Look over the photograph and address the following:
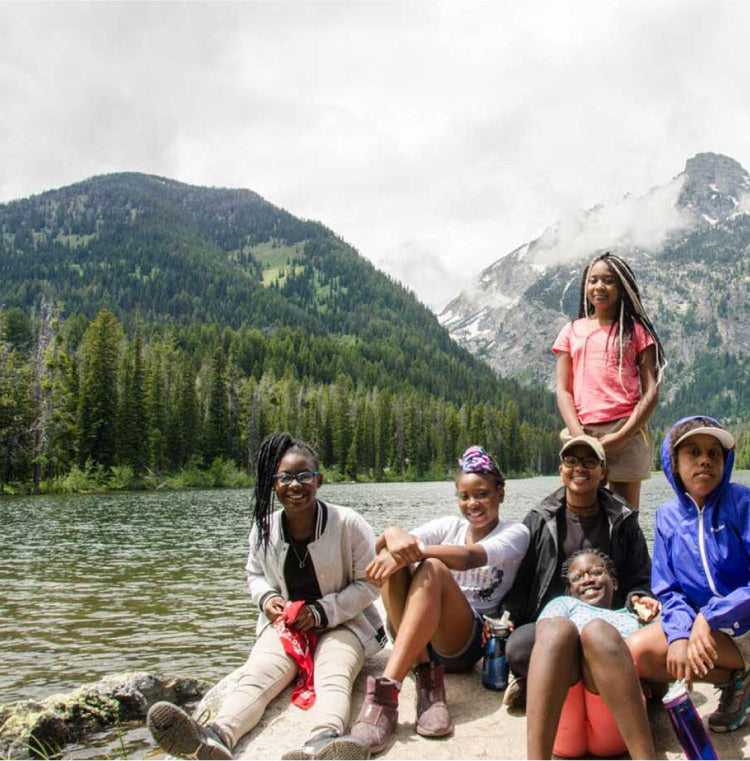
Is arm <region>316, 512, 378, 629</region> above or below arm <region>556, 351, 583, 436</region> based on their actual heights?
below

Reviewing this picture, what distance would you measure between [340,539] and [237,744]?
5.31 feet

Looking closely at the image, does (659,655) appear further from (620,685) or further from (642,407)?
(642,407)

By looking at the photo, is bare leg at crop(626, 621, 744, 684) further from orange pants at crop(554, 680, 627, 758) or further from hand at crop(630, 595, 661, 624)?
orange pants at crop(554, 680, 627, 758)

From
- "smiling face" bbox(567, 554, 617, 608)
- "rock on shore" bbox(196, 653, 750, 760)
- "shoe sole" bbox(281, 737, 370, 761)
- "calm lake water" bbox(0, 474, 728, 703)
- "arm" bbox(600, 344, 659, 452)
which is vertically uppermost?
"arm" bbox(600, 344, 659, 452)

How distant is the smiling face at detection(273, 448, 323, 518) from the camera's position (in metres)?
5.52

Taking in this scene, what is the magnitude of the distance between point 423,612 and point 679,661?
1.56 meters

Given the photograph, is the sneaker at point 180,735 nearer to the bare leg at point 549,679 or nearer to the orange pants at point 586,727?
the bare leg at point 549,679

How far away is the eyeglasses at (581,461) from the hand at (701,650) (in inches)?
53.4

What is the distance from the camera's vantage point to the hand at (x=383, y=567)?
4.72 m

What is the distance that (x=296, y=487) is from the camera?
217 inches

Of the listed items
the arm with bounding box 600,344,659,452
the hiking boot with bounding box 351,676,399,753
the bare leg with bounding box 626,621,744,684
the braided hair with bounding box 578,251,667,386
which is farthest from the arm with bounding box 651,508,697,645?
the braided hair with bounding box 578,251,667,386

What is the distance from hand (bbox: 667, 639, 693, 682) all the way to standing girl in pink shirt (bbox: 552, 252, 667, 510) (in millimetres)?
2209

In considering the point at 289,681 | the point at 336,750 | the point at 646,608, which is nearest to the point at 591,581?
the point at 646,608

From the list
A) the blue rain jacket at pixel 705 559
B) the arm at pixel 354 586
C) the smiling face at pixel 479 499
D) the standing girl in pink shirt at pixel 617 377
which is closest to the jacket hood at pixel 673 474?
the blue rain jacket at pixel 705 559
